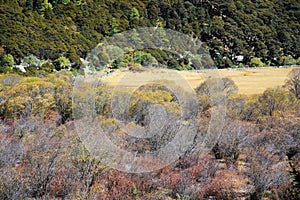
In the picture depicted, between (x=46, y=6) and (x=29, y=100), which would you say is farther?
(x=46, y=6)

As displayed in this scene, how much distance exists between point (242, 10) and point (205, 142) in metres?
70.0

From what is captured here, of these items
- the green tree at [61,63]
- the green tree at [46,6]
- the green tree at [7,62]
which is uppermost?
the green tree at [46,6]

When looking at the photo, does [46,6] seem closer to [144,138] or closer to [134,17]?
[134,17]

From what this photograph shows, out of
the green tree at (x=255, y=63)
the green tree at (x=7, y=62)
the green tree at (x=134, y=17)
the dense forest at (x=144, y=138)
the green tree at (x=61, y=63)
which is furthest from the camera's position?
the green tree at (x=134, y=17)

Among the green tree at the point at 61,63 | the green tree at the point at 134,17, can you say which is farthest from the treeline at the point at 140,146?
the green tree at the point at 134,17

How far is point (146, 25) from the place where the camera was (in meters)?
63.8

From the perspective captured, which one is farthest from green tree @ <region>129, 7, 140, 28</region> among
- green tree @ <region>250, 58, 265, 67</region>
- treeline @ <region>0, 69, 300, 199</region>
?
treeline @ <region>0, 69, 300, 199</region>

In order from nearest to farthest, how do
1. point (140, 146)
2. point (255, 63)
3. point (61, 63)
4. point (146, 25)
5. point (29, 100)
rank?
point (140, 146) < point (29, 100) < point (61, 63) < point (255, 63) < point (146, 25)

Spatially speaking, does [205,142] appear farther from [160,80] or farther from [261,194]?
[160,80]

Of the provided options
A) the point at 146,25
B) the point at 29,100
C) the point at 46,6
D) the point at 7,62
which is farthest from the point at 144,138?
the point at 146,25

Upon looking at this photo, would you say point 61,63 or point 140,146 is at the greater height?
point 140,146

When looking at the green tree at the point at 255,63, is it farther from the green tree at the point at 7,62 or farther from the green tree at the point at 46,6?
the green tree at the point at 7,62

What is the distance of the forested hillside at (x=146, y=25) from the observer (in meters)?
45.0

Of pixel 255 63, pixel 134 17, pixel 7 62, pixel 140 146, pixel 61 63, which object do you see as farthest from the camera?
pixel 134 17
